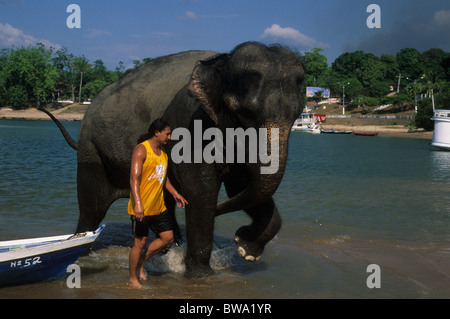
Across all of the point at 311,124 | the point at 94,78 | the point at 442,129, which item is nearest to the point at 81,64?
the point at 94,78

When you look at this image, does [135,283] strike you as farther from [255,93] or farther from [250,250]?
[255,93]

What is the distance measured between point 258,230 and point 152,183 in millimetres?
1543

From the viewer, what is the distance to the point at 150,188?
536 cm

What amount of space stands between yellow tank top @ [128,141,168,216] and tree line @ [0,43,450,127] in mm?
90182

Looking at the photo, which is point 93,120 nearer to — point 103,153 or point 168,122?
point 103,153

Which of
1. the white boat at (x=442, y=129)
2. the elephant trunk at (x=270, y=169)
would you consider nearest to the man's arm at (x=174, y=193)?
the elephant trunk at (x=270, y=169)

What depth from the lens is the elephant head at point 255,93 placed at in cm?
492

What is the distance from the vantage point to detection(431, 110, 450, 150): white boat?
44.9 meters

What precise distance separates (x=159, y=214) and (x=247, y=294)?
54.0 inches

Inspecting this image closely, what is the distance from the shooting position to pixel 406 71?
12162cm

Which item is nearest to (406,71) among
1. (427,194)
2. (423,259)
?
(427,194)

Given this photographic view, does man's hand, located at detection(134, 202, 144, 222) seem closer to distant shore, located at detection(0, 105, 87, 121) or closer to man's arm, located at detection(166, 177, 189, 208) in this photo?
man's arm, located at detection(166, 177, 189, 208)

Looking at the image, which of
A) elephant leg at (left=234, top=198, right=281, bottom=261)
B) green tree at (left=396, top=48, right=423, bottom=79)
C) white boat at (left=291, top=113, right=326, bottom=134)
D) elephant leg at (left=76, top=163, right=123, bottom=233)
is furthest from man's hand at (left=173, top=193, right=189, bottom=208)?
green tree at (left=396, top=48, right=423, bottom=79)

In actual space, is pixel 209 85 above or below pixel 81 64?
below
